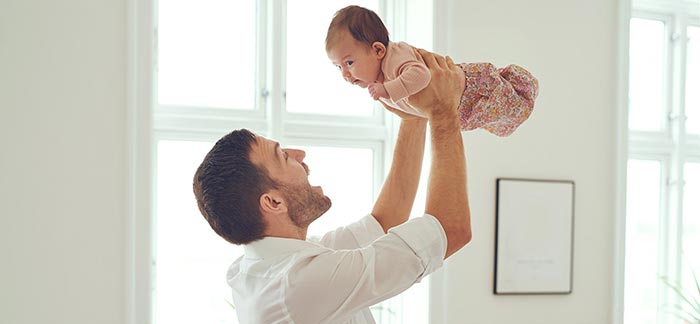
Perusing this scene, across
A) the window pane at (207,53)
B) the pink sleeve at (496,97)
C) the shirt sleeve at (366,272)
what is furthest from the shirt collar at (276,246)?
the window pane at (207,53)

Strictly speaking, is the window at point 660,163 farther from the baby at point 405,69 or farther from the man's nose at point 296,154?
the man's nose at point 296,154

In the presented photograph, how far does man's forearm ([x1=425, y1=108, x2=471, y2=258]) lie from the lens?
5.63 ft

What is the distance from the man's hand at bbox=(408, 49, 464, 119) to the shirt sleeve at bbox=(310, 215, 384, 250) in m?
0.46

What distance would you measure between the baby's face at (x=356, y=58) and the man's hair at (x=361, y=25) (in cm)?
2

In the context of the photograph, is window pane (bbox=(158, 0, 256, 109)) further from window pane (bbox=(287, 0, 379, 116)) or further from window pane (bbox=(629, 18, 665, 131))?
window pane (bbox=(629, 18, 665, 131))

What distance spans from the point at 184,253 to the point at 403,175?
5.50ft

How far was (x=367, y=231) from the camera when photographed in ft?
7.21

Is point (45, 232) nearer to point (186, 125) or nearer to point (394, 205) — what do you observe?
point (186, 125)

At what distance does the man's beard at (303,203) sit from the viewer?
6.28 feet

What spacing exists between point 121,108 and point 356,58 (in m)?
1.30

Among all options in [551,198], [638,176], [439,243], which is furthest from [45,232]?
[638,176]

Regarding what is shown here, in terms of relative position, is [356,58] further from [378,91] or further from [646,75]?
[646,75]

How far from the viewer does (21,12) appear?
299 centimetres

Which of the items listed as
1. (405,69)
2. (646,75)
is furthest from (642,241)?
→ (405,69)
